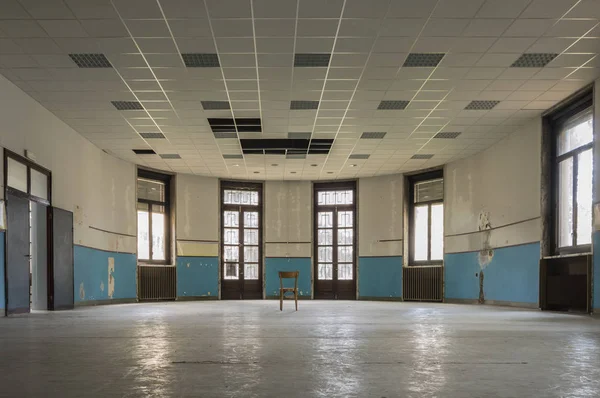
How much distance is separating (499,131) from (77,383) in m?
10.8

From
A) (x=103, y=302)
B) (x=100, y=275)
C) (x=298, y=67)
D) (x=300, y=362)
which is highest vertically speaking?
(x=298, y=67)

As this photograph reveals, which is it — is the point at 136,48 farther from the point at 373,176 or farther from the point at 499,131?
the point at 373,176

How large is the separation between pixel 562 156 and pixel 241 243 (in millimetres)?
10216

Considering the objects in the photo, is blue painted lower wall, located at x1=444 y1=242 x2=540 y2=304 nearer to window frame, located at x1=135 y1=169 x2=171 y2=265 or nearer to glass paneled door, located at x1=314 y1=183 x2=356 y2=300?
glass paneled door, located at x1=314 y1=183 x2=356 y2=300

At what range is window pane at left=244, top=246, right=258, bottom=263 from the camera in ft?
58.2

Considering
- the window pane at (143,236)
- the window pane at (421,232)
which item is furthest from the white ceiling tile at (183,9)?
the window pane at (421,232)

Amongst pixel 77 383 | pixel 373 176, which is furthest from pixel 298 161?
pixel 77 383

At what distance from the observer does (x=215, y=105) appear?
33.0 ft

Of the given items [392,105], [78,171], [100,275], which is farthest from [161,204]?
[392,105]

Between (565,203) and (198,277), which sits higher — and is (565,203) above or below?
above

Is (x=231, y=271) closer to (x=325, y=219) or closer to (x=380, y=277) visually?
(x=325, y=219)

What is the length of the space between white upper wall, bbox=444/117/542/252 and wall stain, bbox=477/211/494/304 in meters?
0.11

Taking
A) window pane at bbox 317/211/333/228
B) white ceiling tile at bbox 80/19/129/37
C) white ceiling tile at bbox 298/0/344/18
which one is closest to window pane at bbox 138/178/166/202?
window pane at bbox 317/211/333/228

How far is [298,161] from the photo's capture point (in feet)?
48.7
